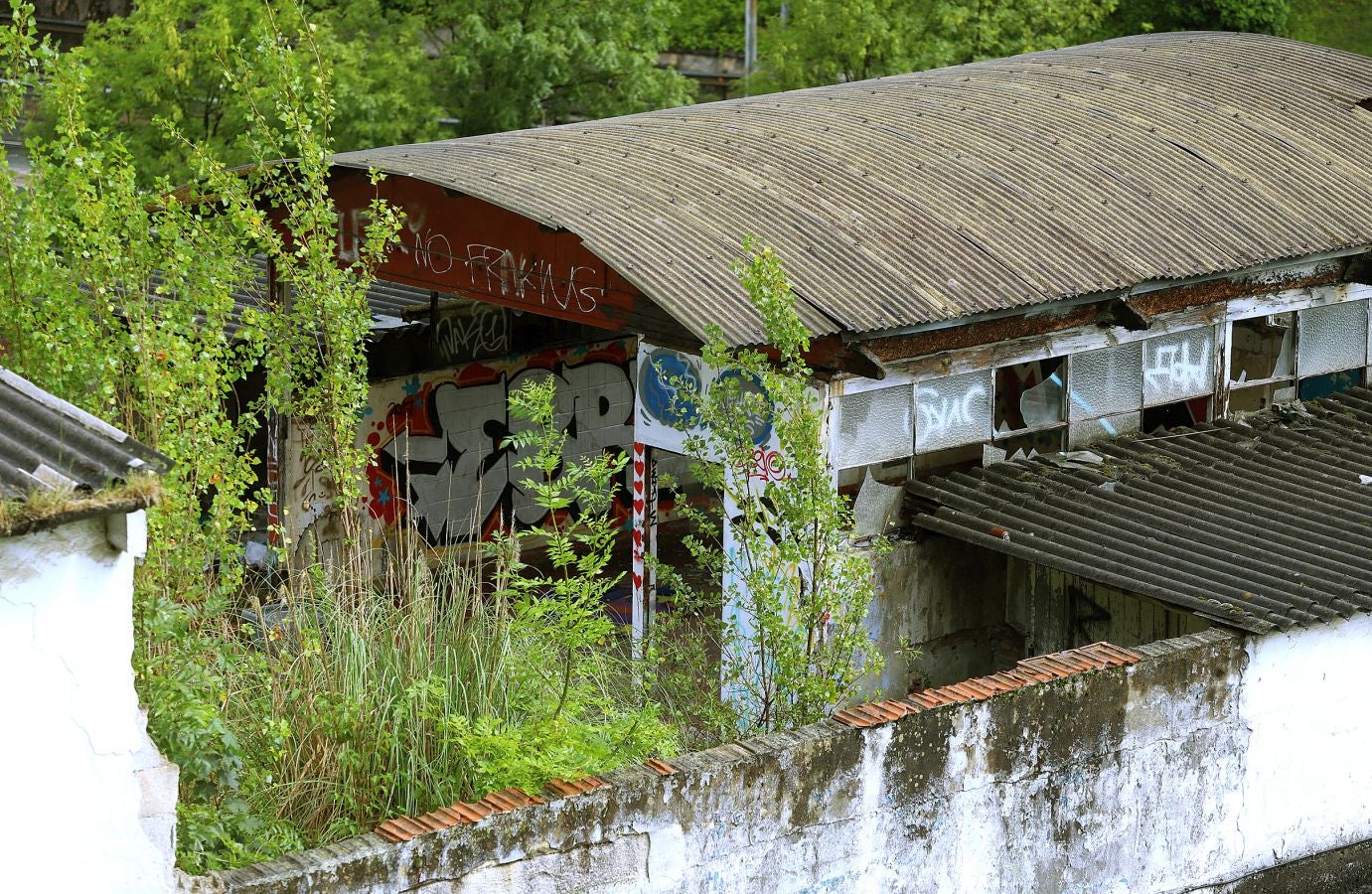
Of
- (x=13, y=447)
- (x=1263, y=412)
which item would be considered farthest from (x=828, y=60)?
(x=13, y=447)

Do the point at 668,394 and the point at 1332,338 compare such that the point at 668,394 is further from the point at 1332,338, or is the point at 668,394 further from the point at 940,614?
the point at 1332,338

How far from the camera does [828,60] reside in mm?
26953

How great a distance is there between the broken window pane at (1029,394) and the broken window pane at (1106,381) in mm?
147

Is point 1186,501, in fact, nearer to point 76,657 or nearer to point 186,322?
point 186,322

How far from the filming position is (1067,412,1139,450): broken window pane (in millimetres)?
15008

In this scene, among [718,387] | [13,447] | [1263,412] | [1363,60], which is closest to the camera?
[13,447]

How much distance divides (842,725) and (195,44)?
1654 centimetres

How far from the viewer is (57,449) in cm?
728

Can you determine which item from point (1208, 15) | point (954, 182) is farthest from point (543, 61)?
point (1208, 15)

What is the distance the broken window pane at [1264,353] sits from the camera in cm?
1634

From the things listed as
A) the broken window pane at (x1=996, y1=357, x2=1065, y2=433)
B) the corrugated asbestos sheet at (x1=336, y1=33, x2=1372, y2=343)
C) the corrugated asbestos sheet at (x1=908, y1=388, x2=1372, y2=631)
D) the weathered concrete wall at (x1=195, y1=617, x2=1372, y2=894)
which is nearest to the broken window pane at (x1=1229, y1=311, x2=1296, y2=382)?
the corrugated asbestos sheet at (x1=908, y1=388, x2=1372, y2=631)

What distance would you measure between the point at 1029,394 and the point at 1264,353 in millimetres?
3043

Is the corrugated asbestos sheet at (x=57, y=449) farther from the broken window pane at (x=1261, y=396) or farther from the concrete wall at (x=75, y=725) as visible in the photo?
the broken window pane at (x=1261, y=396)

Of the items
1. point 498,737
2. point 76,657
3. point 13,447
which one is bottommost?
point 498,737
